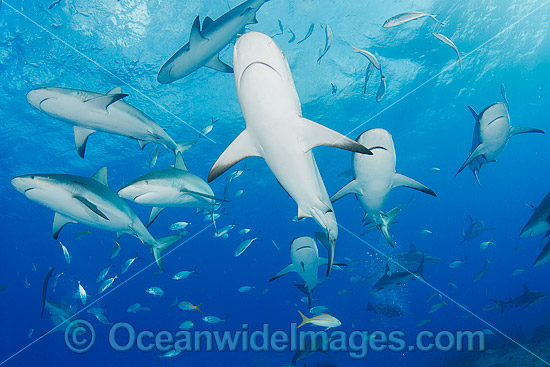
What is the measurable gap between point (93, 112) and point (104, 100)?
→ 311mm

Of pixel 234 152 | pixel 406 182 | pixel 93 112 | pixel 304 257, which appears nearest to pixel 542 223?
pixel 406 182

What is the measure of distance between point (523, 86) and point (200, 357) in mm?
51465

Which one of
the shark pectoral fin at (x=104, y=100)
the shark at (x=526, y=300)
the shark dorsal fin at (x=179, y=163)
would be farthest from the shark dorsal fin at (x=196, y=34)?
the shark at (x=526, y=300)

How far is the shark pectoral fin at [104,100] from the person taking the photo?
3717 millimetres

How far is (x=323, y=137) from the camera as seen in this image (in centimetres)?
284

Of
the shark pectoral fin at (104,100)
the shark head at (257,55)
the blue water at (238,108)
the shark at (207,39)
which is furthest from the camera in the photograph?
the blue water at (238,108)

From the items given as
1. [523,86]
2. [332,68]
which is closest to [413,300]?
[523,86]

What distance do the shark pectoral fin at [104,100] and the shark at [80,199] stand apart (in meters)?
0.98

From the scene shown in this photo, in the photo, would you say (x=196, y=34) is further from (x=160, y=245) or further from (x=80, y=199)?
(x=160, y=245)

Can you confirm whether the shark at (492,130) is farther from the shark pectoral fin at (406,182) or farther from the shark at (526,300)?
the shark at (526,300)

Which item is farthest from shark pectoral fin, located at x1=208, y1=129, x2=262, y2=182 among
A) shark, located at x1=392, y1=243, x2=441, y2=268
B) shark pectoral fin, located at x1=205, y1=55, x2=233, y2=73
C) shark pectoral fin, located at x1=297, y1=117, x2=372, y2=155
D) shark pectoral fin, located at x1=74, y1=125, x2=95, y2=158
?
shark, located at x1=392, y1=243, x2=441, y2=268

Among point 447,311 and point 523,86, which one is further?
point 447,311

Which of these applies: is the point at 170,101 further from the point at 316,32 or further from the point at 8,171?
the point at 8,171

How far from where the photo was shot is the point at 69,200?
3.81 metres
